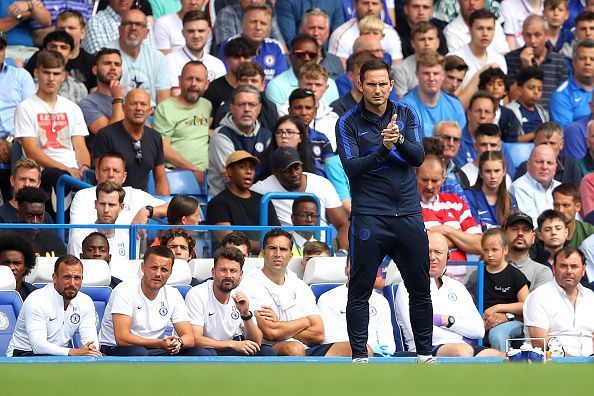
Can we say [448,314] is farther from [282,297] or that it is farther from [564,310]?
[282,297]

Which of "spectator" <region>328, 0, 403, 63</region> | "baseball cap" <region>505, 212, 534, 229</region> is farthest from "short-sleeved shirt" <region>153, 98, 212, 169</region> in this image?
"baseball cap" <region>505, 212, 534, 229</region>

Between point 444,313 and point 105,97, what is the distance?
190 inches

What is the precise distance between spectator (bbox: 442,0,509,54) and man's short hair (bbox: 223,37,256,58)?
124 inches

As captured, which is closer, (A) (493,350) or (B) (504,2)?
(A) (493,350)

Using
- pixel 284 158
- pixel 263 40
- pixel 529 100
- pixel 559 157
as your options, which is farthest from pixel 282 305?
pixel 529 100

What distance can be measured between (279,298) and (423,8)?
22.8ft

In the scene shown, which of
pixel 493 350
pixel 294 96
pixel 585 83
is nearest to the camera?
pixel 493 350

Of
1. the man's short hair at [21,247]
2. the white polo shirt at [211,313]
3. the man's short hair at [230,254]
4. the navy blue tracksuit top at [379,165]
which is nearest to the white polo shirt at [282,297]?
the white polo shirt at [211,313]

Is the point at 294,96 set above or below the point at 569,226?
above

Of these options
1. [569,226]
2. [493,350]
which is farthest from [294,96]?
[493,350]

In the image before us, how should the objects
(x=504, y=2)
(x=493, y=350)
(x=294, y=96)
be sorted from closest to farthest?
(x=493, y=350)
(x=294, y=96)
(x=504, y=2)

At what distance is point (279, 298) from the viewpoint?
40.0 feet

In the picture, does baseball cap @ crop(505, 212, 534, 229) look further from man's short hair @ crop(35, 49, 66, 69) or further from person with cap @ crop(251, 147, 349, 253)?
man's short hair @ crop(35, 49, 66, 69)

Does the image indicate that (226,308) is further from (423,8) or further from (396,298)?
(423,8)
